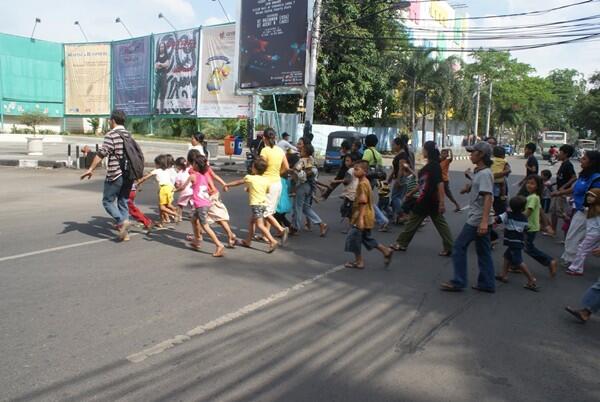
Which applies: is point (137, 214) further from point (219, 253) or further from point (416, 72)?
point (416, 72)

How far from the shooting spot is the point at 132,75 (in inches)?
1665

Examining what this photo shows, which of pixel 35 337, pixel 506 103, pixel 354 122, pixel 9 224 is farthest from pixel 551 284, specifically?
pixel 506 103

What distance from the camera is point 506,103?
200 ft

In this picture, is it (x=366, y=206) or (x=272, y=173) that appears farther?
(x=272, y=173)

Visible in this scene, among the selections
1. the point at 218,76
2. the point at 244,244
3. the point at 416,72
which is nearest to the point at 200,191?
the point at 244,244

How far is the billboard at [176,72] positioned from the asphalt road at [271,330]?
32406 millimetres

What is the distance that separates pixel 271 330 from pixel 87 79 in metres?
46.3

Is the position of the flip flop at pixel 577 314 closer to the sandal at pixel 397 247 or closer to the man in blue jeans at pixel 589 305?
the man in blue jeans at pixel 589 305

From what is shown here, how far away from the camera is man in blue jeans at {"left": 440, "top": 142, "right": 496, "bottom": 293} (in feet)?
18.2

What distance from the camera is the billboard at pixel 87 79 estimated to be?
44281 mm

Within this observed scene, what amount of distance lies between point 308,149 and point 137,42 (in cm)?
3744

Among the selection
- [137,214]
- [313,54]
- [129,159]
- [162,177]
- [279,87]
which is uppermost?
[313,54]

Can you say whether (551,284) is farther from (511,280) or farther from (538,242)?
(538,242)

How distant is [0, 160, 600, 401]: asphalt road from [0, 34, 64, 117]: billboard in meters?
42.5
